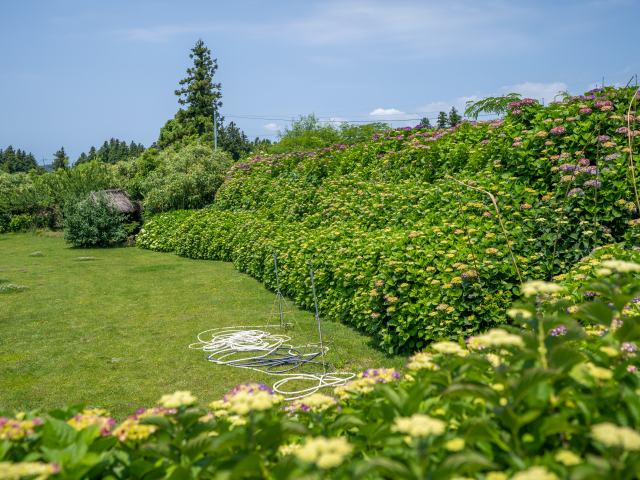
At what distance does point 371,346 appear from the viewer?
5.02 meters

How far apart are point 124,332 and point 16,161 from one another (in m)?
77.4

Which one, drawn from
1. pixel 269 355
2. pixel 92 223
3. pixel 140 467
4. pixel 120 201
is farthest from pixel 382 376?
pixel 120 201

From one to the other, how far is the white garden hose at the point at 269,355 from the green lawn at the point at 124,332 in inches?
5.3

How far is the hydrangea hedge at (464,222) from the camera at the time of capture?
13.8 ft

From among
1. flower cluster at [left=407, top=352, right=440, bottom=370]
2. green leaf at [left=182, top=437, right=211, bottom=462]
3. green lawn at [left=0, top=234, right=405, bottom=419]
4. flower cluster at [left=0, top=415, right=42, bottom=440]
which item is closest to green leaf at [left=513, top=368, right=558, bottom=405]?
flower cluster at [left=407, top=352, right=440, bottom=370]

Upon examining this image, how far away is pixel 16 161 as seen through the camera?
67688 millimetres

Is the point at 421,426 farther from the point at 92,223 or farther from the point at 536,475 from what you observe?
the point at 92,223

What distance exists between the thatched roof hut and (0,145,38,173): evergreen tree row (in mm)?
59712

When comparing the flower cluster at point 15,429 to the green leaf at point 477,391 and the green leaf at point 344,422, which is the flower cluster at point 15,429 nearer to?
the green leaf at point 344,422

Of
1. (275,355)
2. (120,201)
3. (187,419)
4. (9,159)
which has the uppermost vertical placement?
(9,159)

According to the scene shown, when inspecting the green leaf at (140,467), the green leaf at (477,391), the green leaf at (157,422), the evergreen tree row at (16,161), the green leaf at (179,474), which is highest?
the evergreen tree row at (16,161)

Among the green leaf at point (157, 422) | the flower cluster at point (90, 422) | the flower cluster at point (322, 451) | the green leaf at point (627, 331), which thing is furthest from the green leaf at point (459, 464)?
the flower cluster at point (90, 422)

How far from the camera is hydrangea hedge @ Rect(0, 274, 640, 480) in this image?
37.1 inches

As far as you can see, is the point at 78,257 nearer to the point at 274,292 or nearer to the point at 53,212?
the point at 274,292
